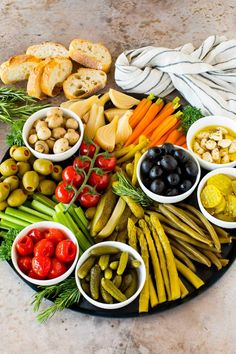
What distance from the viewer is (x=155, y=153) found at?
169 cm

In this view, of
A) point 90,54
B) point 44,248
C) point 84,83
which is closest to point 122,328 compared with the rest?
point 44,248

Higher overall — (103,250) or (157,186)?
(157,186)

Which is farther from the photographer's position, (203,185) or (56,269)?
(203,185)

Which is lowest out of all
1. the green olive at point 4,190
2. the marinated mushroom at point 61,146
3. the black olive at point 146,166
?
the green olive at point 4,190

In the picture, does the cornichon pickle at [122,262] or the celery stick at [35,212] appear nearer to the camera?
the cornichon pickle at [122,262]

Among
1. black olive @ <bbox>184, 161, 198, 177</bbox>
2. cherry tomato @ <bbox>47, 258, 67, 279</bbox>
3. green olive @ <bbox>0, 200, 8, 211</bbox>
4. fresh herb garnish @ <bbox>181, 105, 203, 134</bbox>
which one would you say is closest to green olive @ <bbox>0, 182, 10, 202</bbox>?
green olive @ <bbox>0, 200, 8, 211</bbox>

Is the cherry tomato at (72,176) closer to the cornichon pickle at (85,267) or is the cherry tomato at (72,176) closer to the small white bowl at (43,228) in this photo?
the small white bowl at (43,228)

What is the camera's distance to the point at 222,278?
1626 millimetres

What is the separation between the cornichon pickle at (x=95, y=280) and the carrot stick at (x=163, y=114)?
2.15 feet

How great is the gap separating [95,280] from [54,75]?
3.20ft

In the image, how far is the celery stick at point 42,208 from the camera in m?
1.68

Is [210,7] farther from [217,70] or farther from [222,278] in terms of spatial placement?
[222,278]

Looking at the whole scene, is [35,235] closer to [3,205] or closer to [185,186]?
[3,205]

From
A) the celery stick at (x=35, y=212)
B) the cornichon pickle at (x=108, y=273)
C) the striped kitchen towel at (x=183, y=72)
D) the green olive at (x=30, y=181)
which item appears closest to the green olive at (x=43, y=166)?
the green olive at (x=30, y=181)
